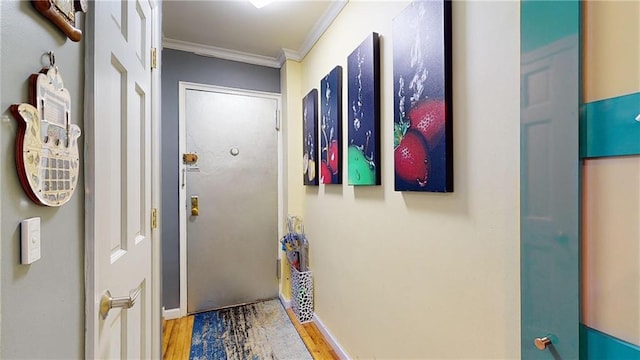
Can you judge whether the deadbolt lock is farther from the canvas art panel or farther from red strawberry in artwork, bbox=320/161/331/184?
red strawberry in artwork, bbox=320/161/331/184

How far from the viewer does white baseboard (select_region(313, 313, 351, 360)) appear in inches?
74.8

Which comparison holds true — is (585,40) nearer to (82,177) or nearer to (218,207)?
(82,177)

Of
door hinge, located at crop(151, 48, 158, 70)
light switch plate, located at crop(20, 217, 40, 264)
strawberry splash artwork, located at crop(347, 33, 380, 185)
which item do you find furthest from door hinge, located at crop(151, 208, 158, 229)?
strawberry splash artwork, located at crop(347, 33, 380, 185)

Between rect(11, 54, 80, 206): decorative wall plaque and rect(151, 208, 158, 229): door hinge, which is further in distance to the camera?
rect(151, 208, 158, 229): door hinge

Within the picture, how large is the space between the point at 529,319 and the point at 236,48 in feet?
9.03

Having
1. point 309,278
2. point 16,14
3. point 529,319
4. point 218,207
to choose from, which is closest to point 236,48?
point 218,207

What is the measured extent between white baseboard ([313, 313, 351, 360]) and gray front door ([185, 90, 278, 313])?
0.69 m

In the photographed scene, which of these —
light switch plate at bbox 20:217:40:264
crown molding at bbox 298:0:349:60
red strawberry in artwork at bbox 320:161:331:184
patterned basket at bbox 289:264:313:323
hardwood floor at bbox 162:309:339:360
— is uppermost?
crown molding at bbox 298:0:349:60

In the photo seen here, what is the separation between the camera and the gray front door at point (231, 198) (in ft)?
8.46

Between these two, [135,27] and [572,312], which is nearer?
[572,312]

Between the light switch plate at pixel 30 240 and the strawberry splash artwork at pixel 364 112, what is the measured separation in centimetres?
128

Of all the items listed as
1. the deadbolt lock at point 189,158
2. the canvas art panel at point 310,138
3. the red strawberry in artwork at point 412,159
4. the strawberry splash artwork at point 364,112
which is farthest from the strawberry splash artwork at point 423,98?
the deadbolt lock at point 189,158

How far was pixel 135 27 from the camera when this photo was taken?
116 cm

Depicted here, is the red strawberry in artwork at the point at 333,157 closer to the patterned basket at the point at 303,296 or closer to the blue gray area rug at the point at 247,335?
the patterned basket at the point at 303,296
